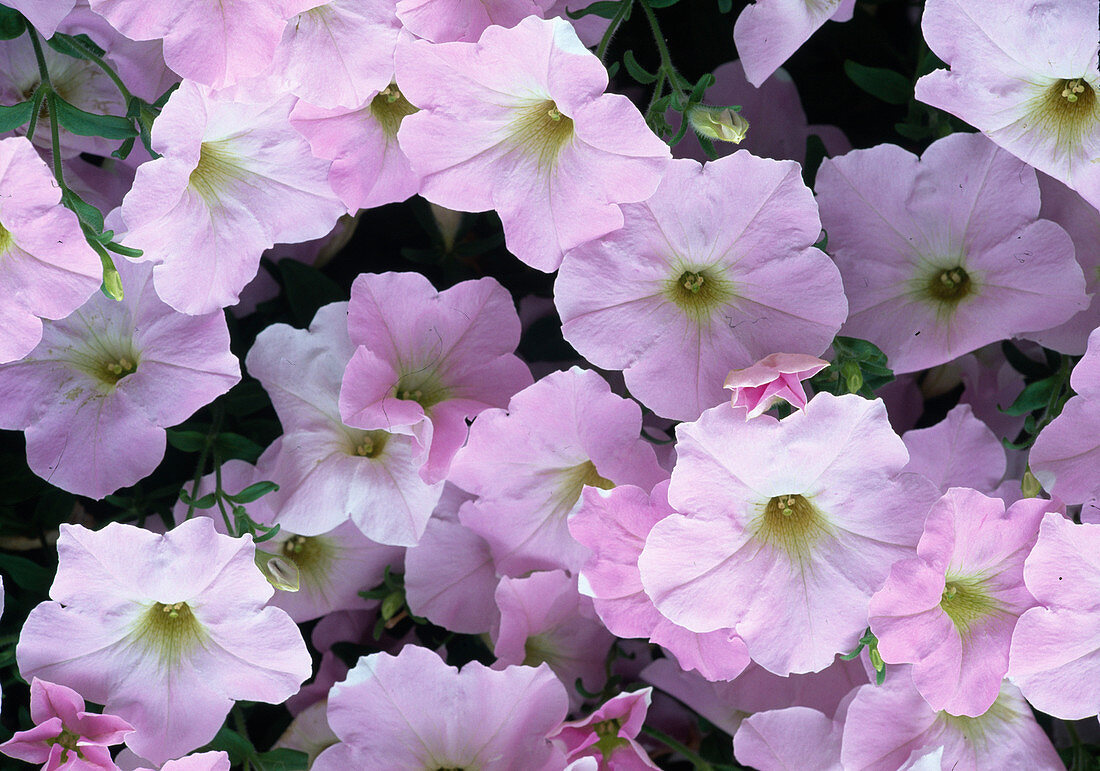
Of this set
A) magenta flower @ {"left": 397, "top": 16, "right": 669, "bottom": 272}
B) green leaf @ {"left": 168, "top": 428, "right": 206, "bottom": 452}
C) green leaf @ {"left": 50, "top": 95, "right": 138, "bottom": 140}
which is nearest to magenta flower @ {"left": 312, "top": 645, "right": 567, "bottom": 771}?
green leaf @ {"left": 168, "top": 428, "right": 206, "bottom": 452}

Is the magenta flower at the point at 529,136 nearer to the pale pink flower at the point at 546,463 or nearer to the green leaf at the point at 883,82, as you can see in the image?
the pale pink flower at the point at 546,463

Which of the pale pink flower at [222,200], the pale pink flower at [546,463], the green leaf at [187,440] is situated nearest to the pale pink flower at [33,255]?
the pale pink flower at [222,200]

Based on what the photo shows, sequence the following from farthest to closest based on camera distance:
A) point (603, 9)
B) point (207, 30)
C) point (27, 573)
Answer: point (27, 573) < point (603, 9) < point (207, 30)

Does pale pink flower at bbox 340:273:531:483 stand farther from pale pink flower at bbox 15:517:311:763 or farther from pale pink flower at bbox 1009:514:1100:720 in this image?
pale pink flower at bbox 1009:514:1100:720

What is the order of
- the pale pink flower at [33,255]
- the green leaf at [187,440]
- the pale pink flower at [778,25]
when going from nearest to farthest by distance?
the pale pink flower at [33,255] < the pale pink flower at [778,25] < the green leaf at [187,440]

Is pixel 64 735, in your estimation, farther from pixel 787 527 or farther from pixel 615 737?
pixel 787 527

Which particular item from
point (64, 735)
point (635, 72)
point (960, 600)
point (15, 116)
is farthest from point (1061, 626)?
point (15, 116)
